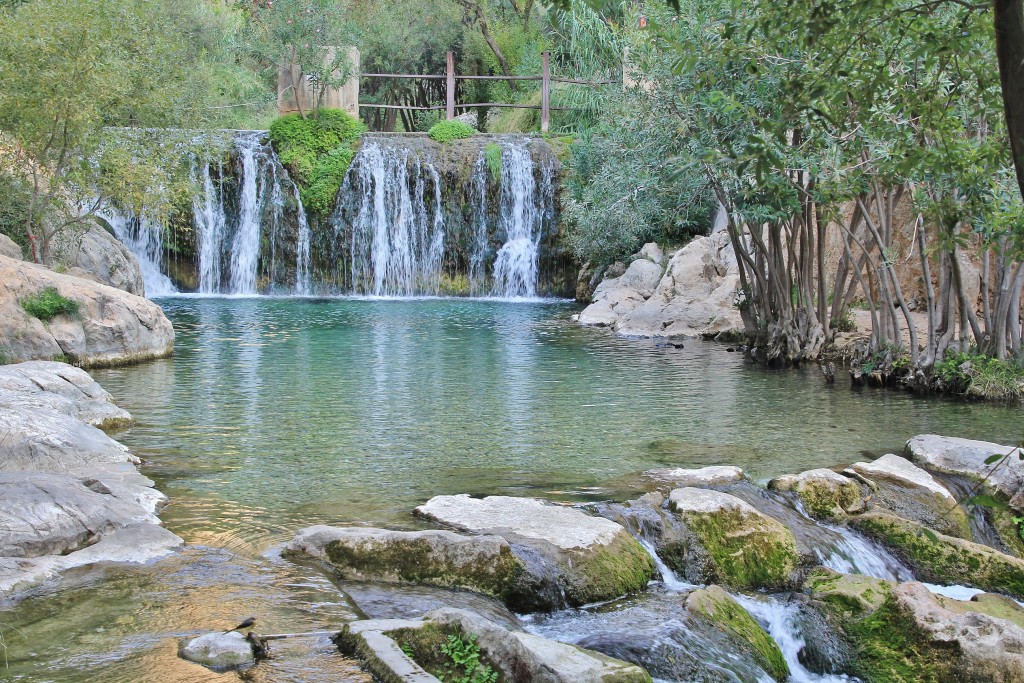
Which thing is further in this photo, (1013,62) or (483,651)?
(483,651)

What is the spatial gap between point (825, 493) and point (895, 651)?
2.42 metres

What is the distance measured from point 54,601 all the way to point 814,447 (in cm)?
738

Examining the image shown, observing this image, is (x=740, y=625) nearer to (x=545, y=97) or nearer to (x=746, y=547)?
(x=746, y=547)

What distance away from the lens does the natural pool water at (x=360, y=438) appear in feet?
18.1

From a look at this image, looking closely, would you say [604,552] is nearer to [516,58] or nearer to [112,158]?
[112,158]

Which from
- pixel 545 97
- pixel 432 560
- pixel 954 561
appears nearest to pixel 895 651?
pixel 954 561

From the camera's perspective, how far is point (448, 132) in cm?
3023

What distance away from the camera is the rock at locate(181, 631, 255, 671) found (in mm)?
4902

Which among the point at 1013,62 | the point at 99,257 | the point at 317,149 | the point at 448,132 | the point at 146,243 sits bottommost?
the point at 99,257

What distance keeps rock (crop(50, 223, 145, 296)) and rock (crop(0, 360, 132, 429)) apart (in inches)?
360

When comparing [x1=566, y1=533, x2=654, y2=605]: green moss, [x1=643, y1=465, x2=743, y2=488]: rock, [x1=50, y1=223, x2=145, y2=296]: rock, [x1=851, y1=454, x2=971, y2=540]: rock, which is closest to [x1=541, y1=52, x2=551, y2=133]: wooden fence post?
[x1=50, y1=223, x2=145, y2=296]: rock

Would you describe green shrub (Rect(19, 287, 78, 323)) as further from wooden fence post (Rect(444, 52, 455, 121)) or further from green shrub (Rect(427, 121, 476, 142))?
wooden fence post (Rect(444, 52, 455, 121))

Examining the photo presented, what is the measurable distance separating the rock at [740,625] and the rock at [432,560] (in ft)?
3.60

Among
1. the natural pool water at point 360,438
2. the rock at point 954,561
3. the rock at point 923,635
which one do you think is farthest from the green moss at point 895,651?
the natural pool water at point 360,438
